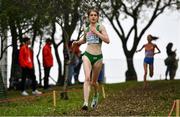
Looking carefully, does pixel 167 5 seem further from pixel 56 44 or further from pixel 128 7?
pixel 56 44

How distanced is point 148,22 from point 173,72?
21.0 feet

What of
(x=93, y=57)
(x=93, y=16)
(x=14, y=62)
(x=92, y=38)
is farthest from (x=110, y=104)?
(x=14, y=62)

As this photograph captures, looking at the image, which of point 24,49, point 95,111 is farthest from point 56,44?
point 95,111

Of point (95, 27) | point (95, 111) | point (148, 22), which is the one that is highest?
point (148, 22)

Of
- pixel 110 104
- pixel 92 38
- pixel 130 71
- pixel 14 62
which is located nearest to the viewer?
pixel 92 38

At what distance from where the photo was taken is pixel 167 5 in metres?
31.2

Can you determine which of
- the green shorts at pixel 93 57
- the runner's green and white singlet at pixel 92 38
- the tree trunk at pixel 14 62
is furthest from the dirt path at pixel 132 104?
the tree trunk at pixel 14 62

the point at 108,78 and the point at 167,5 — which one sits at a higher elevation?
the point at 167,5

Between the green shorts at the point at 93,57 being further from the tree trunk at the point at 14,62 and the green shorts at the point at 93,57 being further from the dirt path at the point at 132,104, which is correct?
the tree trunk at the point at 14,62

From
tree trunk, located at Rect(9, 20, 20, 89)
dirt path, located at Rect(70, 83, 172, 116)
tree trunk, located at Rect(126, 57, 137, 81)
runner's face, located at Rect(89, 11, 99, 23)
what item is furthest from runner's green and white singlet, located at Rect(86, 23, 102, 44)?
tree trunk, located at Rect(126, 57, 137, 81)

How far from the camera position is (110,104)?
15023 mm

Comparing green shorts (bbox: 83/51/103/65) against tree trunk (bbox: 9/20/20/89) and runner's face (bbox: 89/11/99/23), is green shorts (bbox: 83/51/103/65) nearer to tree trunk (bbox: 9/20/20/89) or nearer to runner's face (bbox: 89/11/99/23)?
runner's face (bbox: 89/11/99/23)

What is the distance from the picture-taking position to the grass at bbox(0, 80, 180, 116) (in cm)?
1296

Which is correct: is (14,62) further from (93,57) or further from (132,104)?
(93,57)
